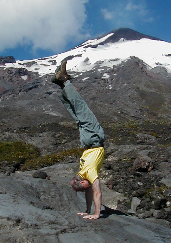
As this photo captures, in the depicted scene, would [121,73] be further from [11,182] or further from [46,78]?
[11,182]

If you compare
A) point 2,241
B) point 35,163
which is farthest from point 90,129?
point 35,163

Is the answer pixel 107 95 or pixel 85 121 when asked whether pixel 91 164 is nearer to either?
pixel 85 121

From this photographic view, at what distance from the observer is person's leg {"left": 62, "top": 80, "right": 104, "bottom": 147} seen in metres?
8.00

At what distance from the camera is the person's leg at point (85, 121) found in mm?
8000

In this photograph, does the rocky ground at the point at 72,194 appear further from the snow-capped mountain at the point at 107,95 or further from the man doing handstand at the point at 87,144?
the snow-capped mountain at the point at 107,95

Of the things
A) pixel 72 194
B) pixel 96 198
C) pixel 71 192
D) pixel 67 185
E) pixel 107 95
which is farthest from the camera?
pixel 107 95

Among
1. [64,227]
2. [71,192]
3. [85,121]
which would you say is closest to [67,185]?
[71,192]

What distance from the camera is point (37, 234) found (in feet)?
21.0

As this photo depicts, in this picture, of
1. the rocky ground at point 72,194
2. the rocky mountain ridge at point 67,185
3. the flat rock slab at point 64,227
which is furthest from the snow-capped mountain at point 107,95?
the flat rock slab at point 64,227

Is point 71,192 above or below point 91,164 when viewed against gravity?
below

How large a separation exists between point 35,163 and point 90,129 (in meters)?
19.3

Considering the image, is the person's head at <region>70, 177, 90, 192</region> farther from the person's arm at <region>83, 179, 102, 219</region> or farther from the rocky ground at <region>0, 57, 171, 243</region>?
the rocky ground at <region>0, 57, 171, 243</region>

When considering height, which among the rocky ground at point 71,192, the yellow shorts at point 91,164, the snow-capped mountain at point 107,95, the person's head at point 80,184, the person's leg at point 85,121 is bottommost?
the rocky ground at point 71,192

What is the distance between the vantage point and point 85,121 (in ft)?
26.3
